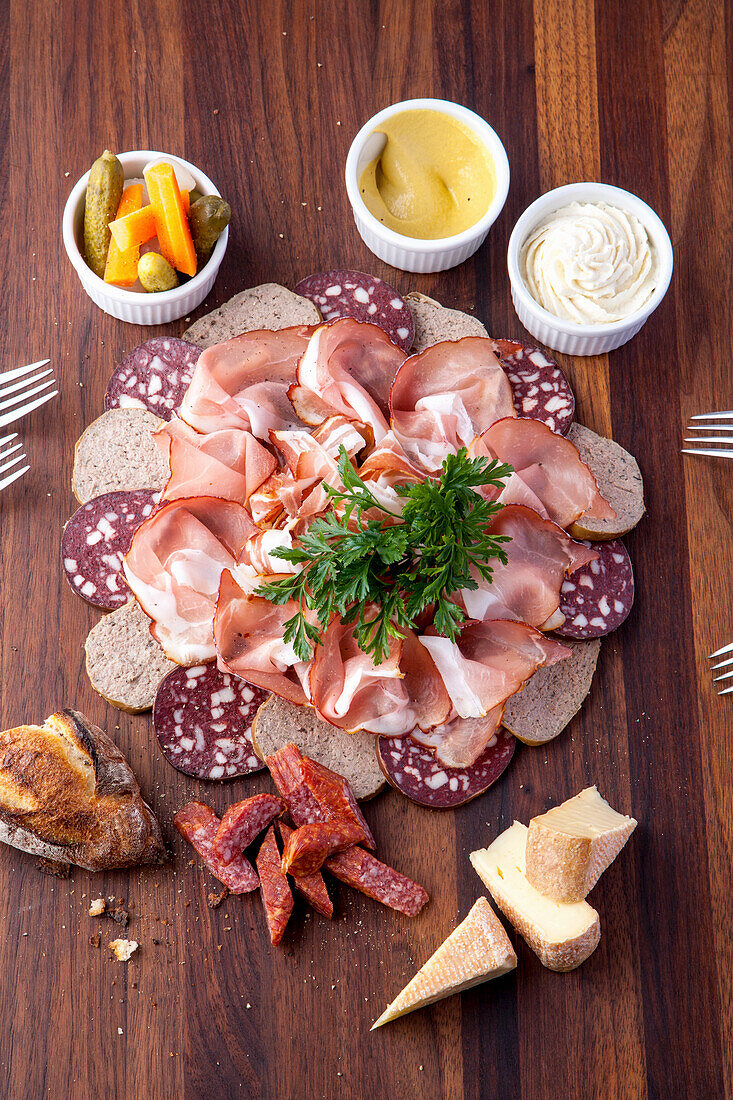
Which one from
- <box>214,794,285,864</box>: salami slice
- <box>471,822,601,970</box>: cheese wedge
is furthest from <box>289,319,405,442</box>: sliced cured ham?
<box>471,822,601,970</box>: cheese wedge

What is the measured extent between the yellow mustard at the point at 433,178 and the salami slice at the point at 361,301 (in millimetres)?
143

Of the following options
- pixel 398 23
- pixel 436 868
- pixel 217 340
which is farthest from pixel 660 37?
pixel 436 868

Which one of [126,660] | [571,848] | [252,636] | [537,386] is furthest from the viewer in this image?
[537,386]

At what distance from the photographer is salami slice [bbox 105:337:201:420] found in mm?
2188

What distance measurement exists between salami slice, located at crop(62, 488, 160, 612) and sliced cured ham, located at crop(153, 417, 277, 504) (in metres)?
0.13

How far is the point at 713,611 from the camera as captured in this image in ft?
7.17

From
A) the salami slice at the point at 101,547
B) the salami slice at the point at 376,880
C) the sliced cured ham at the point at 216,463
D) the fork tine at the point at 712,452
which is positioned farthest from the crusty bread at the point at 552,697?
the salami slice at the point at 101,547

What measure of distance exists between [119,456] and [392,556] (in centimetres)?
76

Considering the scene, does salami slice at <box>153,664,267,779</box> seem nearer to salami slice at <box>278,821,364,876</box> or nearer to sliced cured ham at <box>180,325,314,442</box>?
salami slice at <box>278,821,364,876</box>

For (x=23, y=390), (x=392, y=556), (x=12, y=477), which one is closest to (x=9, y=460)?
(x=12, y=477)

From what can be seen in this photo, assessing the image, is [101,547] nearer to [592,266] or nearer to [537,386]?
[537,386]

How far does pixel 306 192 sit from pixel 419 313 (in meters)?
0.42

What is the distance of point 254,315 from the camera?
223 cm

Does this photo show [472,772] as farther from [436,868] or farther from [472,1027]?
[472,1027]
